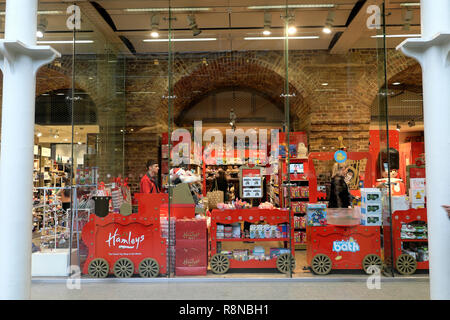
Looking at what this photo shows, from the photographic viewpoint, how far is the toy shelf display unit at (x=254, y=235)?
5020 mm

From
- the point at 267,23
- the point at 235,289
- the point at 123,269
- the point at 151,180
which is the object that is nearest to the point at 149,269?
the point at 123,269

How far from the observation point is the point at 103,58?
6.09 meters

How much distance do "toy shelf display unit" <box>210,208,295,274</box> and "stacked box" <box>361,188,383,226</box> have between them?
1.10m

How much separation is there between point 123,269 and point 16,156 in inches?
105

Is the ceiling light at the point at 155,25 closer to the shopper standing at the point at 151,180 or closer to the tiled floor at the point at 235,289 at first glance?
the shopper standing at the point at 151,180

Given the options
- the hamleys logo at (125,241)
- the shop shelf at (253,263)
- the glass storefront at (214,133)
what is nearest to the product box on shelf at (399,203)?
the glass storefront at (214,133)

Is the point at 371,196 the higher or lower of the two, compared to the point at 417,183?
lower

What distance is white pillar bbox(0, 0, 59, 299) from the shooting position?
8.48 feet

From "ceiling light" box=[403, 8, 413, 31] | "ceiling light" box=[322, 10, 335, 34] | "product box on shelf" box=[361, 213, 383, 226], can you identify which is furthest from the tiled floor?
"ceiling light" box=[322, 10, 335, 34]

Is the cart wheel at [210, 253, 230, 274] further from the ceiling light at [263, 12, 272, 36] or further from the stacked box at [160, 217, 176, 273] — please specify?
the ceiling light at [263, 12, 272, 36]

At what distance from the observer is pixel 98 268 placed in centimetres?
477

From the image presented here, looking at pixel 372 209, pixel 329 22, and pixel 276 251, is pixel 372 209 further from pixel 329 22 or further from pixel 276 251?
pixel 329 22

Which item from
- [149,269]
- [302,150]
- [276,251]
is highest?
[302,150]

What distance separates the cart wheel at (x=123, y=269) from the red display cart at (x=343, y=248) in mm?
2509
